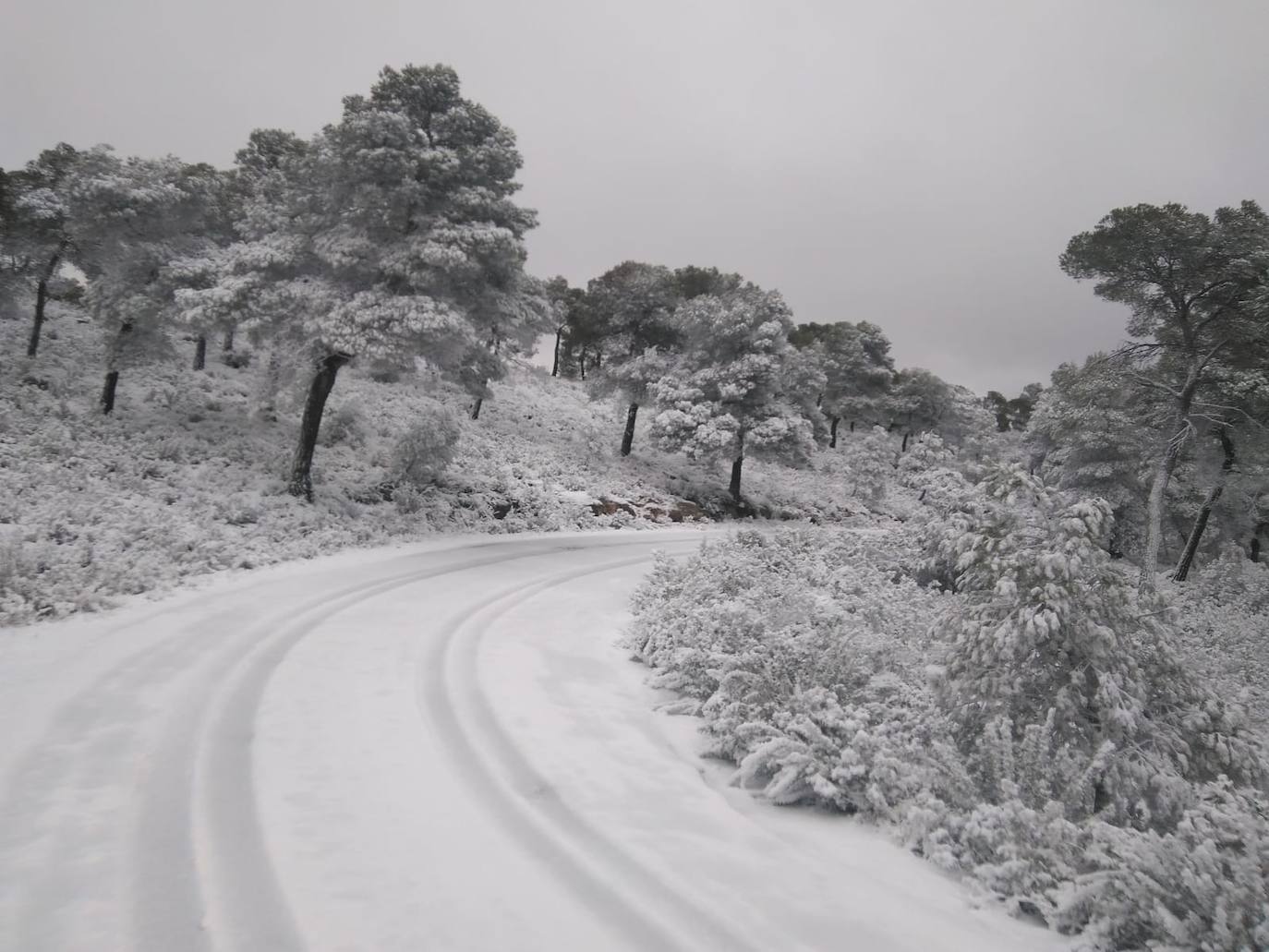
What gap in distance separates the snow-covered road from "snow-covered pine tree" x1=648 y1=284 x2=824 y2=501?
18.4 m

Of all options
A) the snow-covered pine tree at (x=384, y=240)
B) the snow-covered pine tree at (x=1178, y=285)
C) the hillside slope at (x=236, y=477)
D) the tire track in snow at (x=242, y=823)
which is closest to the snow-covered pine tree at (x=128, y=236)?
the hillside slope at (x=236, y=477)

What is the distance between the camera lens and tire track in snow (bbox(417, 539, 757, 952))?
2.93 meters

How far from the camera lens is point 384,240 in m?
14.4

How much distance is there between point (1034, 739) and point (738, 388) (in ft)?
68.0

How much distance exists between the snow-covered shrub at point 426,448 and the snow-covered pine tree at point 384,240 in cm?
232

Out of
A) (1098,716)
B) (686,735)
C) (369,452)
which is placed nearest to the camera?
(1098,716)

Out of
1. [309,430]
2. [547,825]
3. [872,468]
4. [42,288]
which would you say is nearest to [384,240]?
[309,430]

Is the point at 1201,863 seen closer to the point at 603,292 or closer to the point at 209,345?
the point at 603,292

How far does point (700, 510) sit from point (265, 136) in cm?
2160

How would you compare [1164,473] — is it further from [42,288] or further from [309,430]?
[42,288]

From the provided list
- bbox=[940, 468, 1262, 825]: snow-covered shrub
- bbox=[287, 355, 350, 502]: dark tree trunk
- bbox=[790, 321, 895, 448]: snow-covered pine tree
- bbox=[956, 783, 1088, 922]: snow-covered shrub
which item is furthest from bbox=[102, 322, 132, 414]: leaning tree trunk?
bbox=[790, 321, 895, 448]: snow-covered pine tree

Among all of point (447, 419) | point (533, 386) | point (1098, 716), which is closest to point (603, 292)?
point (533, 386)

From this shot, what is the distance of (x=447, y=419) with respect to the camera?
16734mm

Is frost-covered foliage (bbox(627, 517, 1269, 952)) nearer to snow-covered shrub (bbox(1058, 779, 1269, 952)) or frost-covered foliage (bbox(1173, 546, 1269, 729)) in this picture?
snow-covered shrub (bbox(1058, 779, 1269, 952))
